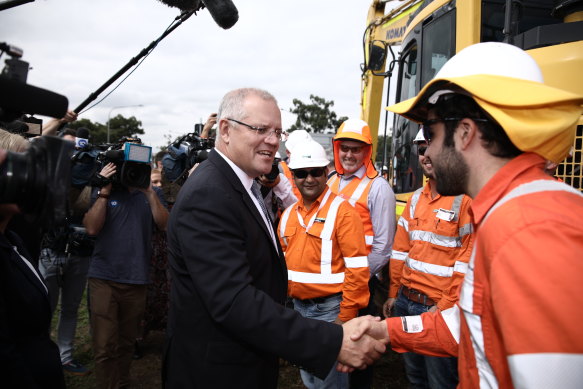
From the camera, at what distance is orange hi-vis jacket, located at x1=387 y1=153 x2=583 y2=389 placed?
3.02 feet

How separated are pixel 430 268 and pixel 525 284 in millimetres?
2058

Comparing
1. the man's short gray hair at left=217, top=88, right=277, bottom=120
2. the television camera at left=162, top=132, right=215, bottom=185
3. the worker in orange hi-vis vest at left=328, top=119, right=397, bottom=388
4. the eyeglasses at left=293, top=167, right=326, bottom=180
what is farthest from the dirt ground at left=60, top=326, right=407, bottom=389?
the man's short gray hair at left=217, top=88, right=277, bottom=120

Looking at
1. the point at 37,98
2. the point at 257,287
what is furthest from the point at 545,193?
the point at 37,98

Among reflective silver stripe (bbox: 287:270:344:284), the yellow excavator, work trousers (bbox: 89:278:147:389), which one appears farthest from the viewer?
work trousers (bbox: 89:278:147:389)

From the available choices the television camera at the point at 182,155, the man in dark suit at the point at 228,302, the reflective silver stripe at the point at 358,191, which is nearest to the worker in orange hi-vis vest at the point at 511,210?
the man in dark suit at the point at 228,302

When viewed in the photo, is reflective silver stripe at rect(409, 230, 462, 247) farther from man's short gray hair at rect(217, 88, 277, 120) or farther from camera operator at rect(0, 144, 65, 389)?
camera operator at rect(0, 144, 65, 389)

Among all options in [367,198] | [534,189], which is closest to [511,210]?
[534,189]

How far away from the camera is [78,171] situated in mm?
3109

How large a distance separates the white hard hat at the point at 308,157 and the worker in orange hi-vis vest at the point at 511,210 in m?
1.60

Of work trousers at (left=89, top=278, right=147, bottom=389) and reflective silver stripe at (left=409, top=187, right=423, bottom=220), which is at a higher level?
reflective silver stripe at (left=409, top=187, right=423, bottom=220)

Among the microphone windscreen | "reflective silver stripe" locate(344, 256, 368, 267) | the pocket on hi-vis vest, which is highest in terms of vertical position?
the microphone windscreen

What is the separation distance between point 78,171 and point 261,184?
5.95 feet

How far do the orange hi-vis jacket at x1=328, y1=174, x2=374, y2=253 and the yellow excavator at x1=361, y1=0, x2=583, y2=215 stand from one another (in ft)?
2.95

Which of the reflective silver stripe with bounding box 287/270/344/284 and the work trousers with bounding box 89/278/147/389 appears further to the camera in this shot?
the work trousers with bounding box 89/278/147/389
